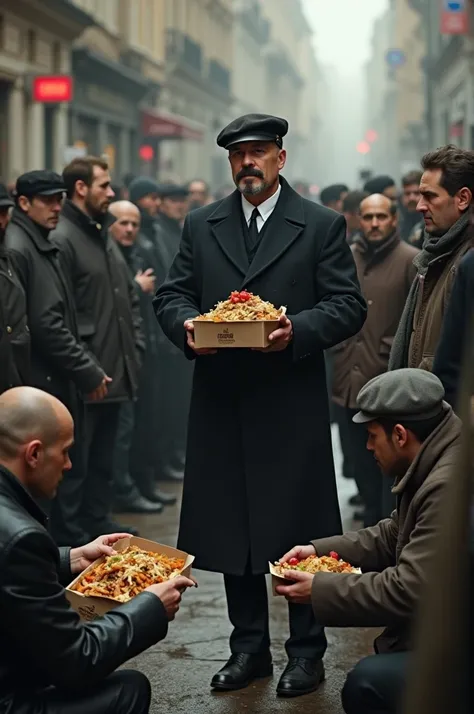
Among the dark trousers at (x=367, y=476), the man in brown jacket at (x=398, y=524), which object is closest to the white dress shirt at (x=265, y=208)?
the man in brown jacket at (x=398, y=524)

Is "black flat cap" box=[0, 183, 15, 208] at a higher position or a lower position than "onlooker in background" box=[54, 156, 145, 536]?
higher

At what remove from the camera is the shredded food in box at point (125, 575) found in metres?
4.75

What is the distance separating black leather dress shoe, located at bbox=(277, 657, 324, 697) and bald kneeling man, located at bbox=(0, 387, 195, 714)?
4.44 feet

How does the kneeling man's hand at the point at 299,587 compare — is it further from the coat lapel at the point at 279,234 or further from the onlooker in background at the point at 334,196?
the onlooker in background at the point at 334,196

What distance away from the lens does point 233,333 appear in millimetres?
5480

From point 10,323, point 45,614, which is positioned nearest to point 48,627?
point 45,614

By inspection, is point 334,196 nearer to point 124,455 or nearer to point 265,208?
point 124,455

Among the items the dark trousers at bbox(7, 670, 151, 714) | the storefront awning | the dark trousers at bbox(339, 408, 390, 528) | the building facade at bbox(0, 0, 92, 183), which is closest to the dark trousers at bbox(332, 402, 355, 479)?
the dark trousers at bbox(339, 408, 390, 528)

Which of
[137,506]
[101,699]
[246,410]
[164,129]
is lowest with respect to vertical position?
[137,506]

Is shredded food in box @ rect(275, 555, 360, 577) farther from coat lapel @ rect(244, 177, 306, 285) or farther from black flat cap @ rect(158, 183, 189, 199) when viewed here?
black flat cap @ rect(158, 183, 189, 199)

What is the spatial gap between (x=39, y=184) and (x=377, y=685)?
422cm

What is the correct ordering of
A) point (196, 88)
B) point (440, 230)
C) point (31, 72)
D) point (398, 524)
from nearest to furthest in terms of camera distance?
point (398, 524), point (440, 230), point (31, 72), point (196, 88)

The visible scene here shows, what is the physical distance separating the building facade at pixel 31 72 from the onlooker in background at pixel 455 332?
1766 cm

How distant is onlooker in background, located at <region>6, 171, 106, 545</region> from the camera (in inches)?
308
